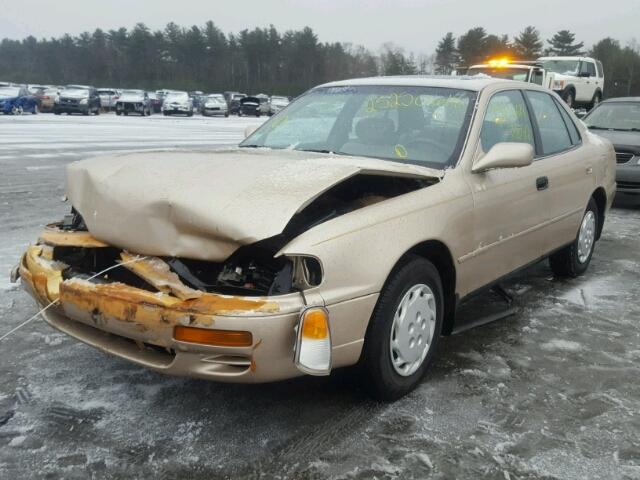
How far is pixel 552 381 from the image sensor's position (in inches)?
Result: 134

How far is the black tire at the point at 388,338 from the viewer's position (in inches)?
113

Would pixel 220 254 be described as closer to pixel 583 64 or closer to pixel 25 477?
pixel 25 477

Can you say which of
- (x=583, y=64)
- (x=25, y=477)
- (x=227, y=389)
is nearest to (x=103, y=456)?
(x=25, y=477)

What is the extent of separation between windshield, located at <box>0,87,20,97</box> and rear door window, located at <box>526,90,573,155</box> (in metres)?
28.2

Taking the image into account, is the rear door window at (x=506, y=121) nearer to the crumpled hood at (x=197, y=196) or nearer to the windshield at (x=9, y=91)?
the crumpled hood at (x=197, y=196)

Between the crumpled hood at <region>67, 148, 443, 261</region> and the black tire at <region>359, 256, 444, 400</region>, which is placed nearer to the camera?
the crumpled hood at <region>67, 148, 443, 261</region>

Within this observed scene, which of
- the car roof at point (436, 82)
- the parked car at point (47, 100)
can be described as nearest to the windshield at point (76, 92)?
the parked car at point (47, 100)

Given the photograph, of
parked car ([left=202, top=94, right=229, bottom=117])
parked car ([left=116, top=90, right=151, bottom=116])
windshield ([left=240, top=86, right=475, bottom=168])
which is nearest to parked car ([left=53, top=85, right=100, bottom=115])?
parked car ([left=116, top=90, right=151, bottom=116])

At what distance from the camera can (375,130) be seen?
397cm

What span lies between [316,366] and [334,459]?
0.41 metres

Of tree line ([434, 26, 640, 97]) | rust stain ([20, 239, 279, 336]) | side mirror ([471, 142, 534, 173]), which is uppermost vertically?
tree line ([434, 26, 640, 97])

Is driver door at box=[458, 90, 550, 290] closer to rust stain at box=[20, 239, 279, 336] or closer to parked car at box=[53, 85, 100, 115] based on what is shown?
rust stain at box=[20, 239, 279, 336]

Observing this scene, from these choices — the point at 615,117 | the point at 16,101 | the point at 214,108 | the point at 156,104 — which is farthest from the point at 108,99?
the point at 615,117

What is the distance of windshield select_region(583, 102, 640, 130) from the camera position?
9.81m
